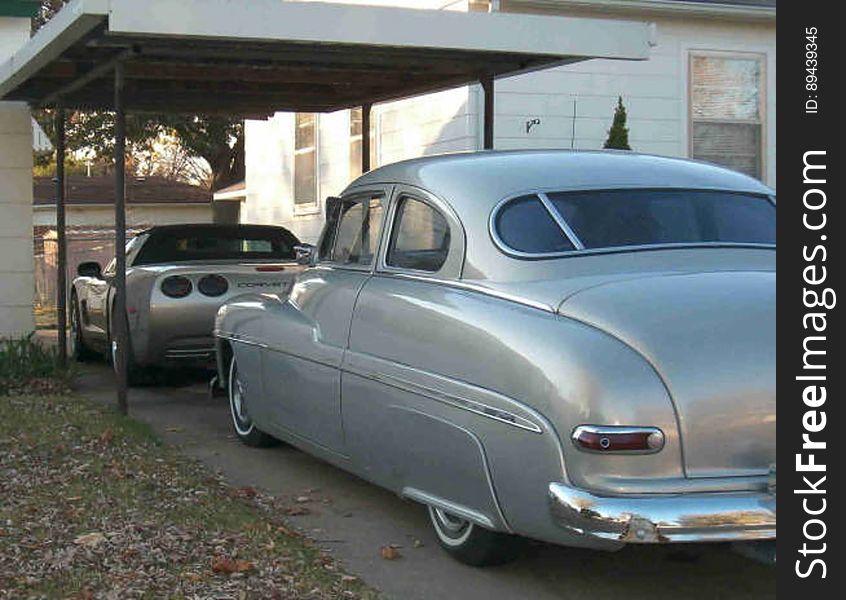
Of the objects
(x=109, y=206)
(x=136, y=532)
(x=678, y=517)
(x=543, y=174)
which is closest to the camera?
(x=678, y=517)

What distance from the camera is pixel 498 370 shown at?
16.0 feet

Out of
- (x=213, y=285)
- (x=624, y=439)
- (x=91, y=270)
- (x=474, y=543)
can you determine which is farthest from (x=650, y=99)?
(x=624, y=439)

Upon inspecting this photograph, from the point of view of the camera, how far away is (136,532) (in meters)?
5.72

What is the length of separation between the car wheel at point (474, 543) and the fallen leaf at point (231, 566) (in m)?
0.87

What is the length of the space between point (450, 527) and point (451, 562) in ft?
0.58

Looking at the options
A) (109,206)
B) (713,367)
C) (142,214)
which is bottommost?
(713,367)

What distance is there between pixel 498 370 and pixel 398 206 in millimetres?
1667

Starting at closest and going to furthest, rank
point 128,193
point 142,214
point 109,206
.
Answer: point 109,206, point 142,214, point 128,193

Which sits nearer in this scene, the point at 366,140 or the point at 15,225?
the point at 15,225

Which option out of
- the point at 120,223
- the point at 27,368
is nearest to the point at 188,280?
the point at 120,223

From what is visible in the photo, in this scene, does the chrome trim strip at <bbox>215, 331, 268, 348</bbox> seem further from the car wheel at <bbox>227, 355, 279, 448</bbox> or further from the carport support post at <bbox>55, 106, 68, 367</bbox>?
the carport support post at <bbox>55, 106, 68, 367</bbox>

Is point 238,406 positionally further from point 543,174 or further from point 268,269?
point 543,174

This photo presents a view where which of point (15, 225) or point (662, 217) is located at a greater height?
point (15, 225)
